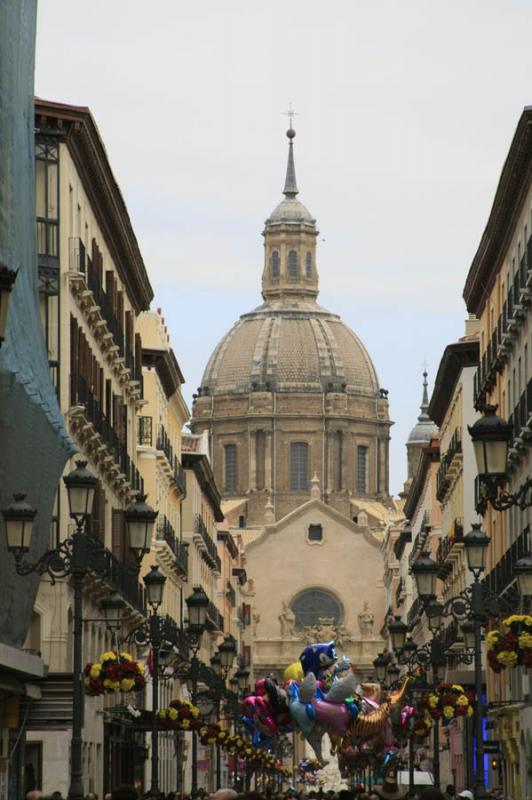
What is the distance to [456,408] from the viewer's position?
80.9 meters

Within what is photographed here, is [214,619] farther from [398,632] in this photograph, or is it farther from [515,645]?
[515,645]

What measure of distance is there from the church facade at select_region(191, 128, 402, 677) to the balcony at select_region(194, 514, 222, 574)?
5804 cm

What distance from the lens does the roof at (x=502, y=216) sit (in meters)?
47.4

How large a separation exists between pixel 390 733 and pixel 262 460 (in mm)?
128184

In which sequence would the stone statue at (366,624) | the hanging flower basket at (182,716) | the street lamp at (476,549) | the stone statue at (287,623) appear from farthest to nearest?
the stone statue at (366,624), the stone statue at (287,623), the hanging flower basket at (182,716), the street lamp at (476,549)

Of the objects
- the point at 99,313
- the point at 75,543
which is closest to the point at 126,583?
the point at 99,313

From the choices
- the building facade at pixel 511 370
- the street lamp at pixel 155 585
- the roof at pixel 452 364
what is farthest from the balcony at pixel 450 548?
the street lamp at pixel 155 585

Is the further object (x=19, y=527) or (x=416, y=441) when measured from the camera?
(x=416, y=441)

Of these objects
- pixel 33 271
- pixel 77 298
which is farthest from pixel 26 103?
pixel 77 298

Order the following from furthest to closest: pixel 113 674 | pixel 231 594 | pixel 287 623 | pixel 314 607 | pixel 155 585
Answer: pixel 314 607, pixel 287 623, pixel 231 594, pixel 155 585, pixel 113 674

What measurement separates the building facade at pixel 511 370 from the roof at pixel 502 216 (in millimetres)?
31

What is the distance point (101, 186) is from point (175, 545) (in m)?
30.7

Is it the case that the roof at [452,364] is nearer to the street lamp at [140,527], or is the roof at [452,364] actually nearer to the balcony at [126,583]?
the balcony at [126,583]

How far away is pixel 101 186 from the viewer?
53.7 m
